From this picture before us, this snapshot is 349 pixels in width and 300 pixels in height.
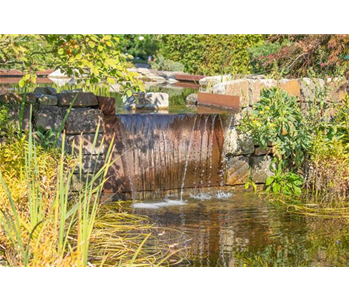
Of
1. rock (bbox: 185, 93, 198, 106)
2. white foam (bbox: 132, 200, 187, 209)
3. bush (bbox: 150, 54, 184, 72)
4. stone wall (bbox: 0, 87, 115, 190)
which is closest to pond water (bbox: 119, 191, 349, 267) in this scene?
white foam (bbox: 132, 200, 187, 209)

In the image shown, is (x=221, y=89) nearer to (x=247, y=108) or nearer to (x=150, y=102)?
(x=247, y=108)

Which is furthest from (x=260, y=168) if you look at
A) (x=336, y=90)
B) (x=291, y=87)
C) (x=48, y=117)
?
(x=48, y=117)

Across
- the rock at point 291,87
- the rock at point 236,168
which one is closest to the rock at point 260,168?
the rock at point 236,168

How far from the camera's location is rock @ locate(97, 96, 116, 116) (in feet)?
25.5

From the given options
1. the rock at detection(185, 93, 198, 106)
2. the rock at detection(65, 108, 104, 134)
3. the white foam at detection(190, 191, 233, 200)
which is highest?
the rock at detection(185, 93, 198, 106)

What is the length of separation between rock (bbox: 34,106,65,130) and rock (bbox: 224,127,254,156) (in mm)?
2098

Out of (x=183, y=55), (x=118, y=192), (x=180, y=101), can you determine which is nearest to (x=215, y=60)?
(x=183, y=55)

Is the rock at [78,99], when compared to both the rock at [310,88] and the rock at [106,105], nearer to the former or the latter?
the rock at [106,105]

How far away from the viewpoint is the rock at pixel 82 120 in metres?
7.54

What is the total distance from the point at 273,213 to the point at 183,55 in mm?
10393

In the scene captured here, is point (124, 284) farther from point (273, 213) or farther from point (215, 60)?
point (215, 60)

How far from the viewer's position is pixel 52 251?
4641 millimetres

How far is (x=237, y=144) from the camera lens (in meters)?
8.25

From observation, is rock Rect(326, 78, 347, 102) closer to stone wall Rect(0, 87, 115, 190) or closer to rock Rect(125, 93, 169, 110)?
rock Rect(125, 93, 169, 110)
